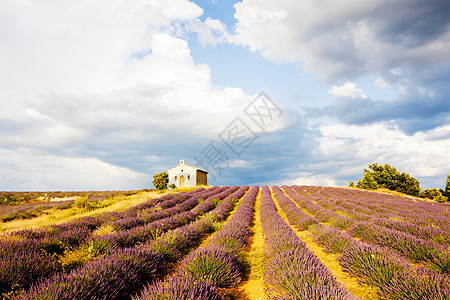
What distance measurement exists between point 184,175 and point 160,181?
429cm

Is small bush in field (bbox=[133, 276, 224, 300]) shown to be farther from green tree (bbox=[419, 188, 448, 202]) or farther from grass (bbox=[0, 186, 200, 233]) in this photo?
green tree (bbox=[419, 188, 448, 202])

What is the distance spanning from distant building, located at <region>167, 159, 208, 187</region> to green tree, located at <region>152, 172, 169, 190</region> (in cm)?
89

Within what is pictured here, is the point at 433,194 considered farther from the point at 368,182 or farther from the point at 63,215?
the point at 63,215

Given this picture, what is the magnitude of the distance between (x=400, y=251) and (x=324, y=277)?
303cm

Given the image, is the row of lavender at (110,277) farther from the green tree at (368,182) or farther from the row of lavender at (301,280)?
the green tree at (368,182)

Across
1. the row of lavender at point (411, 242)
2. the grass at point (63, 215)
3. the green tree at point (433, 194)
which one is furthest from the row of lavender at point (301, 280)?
the green tree at point (433, 194)

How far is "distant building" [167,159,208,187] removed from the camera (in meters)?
35.6

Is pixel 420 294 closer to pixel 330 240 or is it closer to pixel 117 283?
pixel 330 240

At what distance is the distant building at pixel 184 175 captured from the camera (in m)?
35.6

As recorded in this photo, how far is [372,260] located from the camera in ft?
10.8

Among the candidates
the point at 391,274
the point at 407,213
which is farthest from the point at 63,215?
the point at 407,213

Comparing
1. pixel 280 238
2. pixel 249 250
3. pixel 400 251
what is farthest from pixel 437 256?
pixel 249 250

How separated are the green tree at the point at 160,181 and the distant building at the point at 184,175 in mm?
888

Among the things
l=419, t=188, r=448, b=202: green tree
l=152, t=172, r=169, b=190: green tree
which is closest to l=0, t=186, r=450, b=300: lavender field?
l=419, t=188, r=448, b=202: green tree
